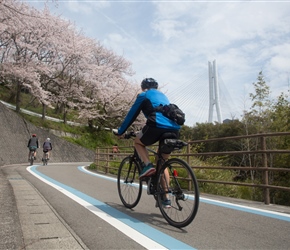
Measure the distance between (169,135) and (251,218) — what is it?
1.50m

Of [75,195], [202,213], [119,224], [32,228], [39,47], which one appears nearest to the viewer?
[32,228]

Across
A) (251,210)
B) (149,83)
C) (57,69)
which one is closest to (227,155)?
(251,210)

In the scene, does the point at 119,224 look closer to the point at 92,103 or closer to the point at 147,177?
the point at 147,177

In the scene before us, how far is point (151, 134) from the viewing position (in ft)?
12.2

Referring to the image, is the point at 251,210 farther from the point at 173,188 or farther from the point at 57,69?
the point at 57,69

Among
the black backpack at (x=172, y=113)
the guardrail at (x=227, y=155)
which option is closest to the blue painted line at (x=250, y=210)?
the guardrail at (x=227, y=155)

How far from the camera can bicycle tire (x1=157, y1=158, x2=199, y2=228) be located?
10.7 feet

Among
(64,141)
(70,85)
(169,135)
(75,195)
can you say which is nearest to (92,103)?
(70,85)

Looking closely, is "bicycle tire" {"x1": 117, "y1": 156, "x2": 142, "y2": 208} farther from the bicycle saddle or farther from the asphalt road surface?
the bicycle saddle

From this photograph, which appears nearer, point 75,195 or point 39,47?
point 75,195

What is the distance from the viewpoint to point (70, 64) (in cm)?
2823

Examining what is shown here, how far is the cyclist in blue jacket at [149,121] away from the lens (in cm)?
364

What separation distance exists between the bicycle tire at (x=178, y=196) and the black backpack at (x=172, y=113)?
0.47m

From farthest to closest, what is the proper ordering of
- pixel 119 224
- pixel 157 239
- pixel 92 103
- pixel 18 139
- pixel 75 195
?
pixel 92 103
pixel 18 139
pixel 75 195
pixel 119 224
pixel 157 239
